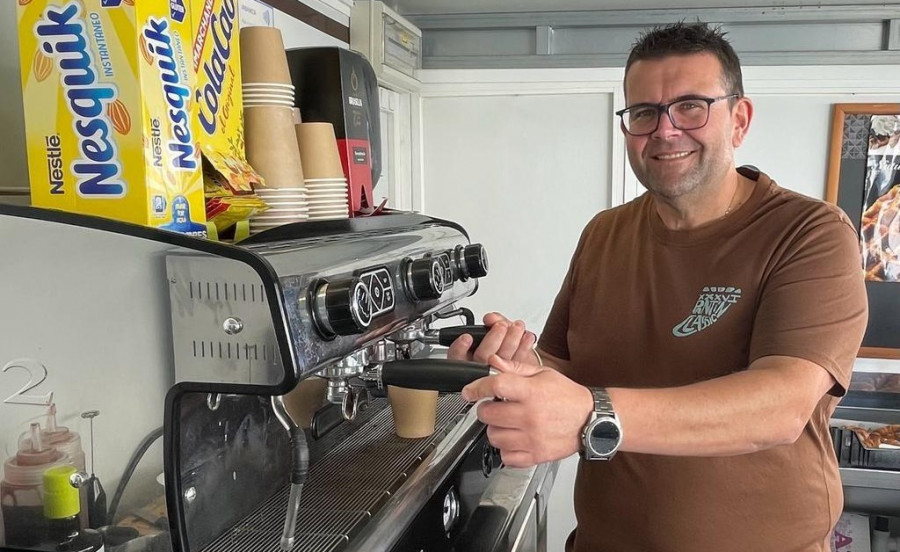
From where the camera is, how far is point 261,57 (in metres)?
1.00

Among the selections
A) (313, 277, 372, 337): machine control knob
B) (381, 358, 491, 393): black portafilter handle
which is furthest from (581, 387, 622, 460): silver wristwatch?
(313, 277, 372, 337): machine control knob

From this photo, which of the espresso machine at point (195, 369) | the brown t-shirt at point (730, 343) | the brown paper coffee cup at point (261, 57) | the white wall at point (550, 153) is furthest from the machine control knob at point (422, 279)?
the white wall at point (550, 153)

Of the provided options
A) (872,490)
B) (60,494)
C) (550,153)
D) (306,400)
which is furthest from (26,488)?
(872,490)

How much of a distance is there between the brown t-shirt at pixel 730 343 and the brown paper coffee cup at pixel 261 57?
665mm

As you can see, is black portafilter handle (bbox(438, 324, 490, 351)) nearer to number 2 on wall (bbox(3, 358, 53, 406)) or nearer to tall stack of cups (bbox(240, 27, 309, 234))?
tall stack of cups (bbox(240, 27, 309, 234))

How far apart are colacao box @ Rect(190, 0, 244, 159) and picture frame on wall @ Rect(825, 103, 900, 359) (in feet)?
6.43

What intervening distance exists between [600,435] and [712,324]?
454 mm

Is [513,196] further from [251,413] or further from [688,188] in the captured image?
[251,413]

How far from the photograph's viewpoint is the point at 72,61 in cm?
72

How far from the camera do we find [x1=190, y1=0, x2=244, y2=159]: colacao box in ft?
2.67

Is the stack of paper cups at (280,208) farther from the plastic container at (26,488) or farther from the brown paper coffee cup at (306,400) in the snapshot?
the plastic container at (26,488)

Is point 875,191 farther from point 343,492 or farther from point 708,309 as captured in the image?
point 343,492

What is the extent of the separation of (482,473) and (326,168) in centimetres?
56

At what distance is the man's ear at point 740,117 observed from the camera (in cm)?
116
